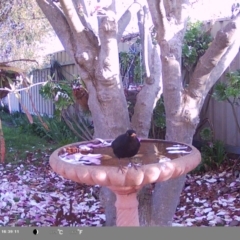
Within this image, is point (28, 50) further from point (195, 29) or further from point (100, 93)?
point (100, 93)

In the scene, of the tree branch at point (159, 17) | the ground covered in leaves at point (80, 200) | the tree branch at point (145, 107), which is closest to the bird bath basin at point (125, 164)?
the tree branch at point (145, 107)

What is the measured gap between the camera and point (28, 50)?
5934 mm

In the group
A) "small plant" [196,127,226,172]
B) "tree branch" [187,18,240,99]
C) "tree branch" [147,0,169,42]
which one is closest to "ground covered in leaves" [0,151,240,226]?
"small plant" [196,127,226,172]

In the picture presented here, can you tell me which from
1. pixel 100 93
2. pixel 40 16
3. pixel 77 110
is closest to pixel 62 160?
pixel 100 93

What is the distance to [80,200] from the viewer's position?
394cm

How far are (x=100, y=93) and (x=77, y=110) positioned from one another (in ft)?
9.53

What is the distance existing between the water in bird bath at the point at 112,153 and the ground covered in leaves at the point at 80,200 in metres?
0.91

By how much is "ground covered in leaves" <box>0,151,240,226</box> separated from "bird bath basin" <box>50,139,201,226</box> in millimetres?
977

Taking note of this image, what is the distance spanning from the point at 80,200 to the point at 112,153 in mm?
1764

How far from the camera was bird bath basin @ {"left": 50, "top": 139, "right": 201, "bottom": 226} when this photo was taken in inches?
74.9

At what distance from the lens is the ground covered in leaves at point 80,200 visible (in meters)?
3.29

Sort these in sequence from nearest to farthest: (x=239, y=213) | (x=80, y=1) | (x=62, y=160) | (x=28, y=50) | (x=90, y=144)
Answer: (x=62, y=160) → (x=90, y=144) → (x=80, y=1) → (x=239, y=213) → (x=28, y=50)

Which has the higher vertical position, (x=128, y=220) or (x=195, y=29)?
(x=195, y=29)

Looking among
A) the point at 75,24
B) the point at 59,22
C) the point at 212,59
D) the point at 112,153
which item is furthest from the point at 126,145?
the point at 59,22
